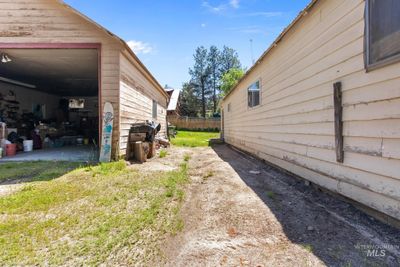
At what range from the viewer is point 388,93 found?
2533 mm

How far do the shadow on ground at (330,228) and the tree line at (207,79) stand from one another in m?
37.3

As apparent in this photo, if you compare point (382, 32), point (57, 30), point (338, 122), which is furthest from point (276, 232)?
point (57, 30)

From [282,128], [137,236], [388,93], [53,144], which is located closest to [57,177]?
[137,236]

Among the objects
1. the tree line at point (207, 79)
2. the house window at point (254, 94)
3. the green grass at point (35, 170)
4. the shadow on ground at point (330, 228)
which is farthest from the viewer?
the tree line at point (207, 79)

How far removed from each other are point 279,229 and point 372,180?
4.03 ft

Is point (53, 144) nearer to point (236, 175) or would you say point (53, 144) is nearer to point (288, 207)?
point (236, 175)

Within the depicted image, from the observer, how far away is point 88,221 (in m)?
2.78

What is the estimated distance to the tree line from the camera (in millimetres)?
41375

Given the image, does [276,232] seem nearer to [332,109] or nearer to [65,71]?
[332,109]

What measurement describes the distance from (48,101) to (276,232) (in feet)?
55.4

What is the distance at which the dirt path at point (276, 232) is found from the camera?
2.01 m

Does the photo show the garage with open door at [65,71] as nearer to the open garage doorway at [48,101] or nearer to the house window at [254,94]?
the open garage doorway at [48,101]

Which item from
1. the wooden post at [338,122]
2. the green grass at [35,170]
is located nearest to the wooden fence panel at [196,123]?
the green grass at [35,170]

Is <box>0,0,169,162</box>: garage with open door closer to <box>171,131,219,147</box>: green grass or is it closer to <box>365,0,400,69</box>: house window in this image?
<box>171,131,219,147</box>: green grass
